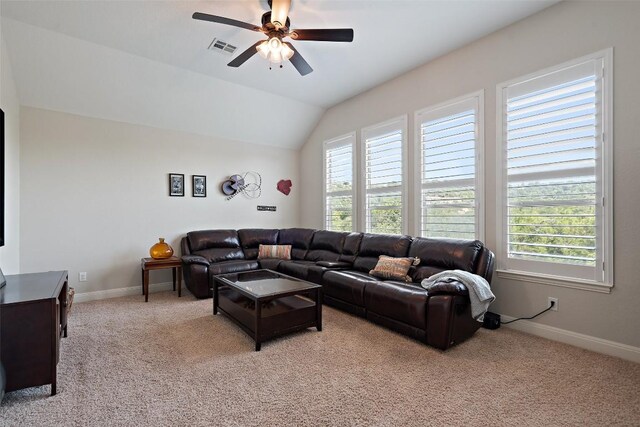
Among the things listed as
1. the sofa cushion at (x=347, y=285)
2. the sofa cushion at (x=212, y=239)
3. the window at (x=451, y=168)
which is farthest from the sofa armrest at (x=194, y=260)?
the window at (x=451, y=168)

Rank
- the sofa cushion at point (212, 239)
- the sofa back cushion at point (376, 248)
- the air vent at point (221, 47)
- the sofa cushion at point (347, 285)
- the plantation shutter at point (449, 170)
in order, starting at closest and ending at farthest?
1. the sofa cushion at point (347, 285)
2. the air vent at point (221, 47)
3. the plantation shutter at point (449, 170)
4. the sofa back cushion at point (376, 248)
5. the sofa cushion at point (212, 239)

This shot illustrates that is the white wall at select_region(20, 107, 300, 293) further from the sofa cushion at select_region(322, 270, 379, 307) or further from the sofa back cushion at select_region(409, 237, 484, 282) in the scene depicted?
the sofa back cushion at select_region(409, 237, 484, 282)

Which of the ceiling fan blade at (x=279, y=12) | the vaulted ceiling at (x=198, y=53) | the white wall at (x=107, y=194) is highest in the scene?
the vaulted ceiling at (x=198, y=53)

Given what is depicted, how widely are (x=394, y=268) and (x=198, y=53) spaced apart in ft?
11.7

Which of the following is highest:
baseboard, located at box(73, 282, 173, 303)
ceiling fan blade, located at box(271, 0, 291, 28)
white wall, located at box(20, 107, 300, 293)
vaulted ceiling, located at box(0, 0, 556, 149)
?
vaulted ceiling, located at box(0, 0, 556, 149)

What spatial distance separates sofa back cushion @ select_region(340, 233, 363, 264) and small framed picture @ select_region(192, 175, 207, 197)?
2591 millimetres

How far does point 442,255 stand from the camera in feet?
11.2

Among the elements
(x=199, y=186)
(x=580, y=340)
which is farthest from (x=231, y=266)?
(x=580, y=340)

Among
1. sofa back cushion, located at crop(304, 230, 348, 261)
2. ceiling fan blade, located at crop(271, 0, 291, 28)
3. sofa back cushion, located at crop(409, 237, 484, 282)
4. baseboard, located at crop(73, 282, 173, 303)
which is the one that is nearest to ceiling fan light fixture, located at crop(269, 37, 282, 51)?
ceiling fan blade, located at crop(271, 0, 291, 28)

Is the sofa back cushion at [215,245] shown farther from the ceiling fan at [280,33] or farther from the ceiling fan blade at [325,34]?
the ceiling fan blade at [325,34]

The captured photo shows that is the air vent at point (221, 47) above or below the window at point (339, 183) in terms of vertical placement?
above

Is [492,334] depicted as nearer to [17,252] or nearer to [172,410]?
[172,410]

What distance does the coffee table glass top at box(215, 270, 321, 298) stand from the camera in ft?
9.73

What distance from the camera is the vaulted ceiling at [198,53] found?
296 cm
